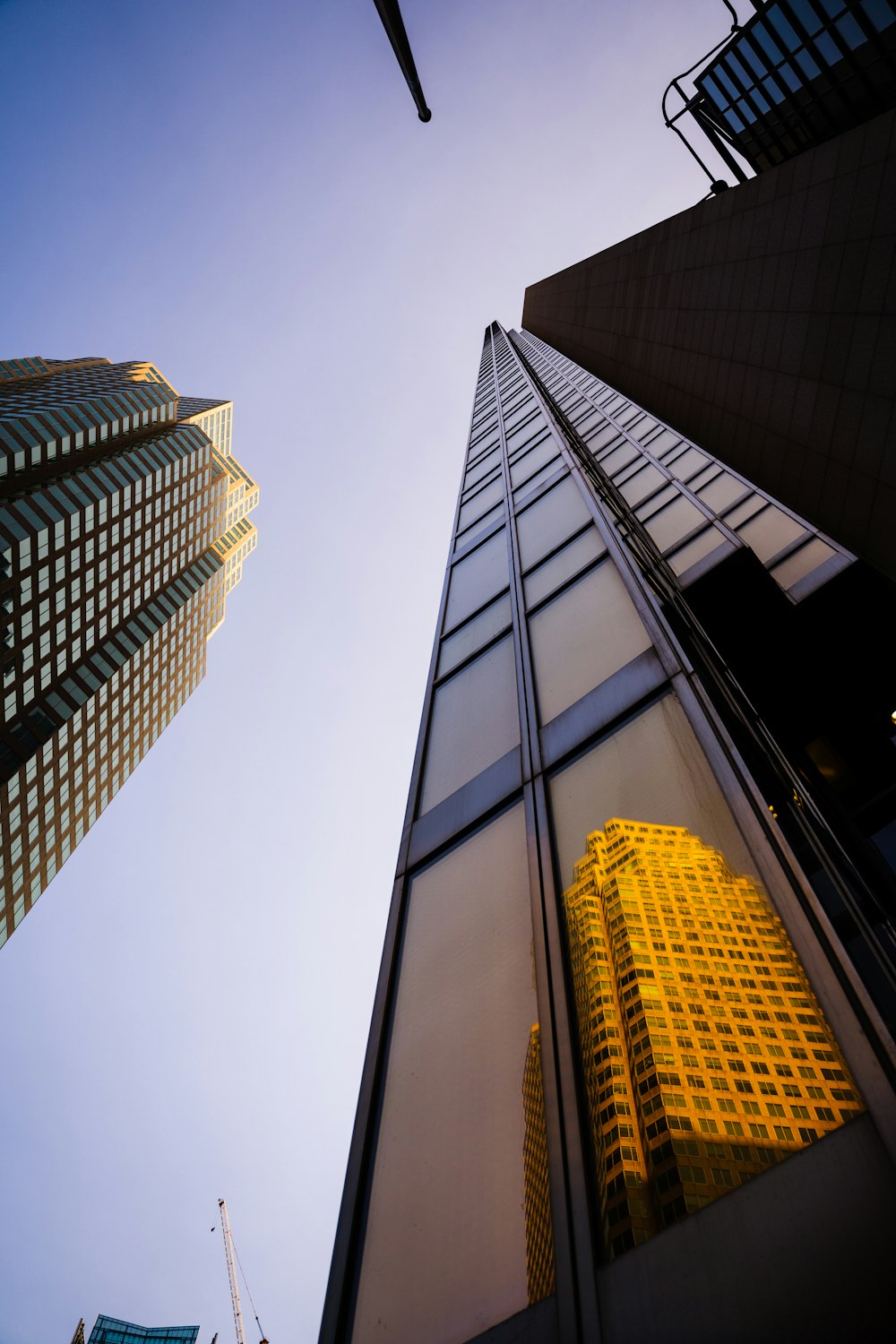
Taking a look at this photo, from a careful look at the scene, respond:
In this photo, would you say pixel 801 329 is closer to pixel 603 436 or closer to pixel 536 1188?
pixel 603 436

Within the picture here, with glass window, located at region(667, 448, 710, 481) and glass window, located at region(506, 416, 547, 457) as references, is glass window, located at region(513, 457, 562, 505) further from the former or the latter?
glass window, located at region(506, 416, 547, 457)

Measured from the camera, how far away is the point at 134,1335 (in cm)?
9400

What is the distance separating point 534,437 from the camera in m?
18.4

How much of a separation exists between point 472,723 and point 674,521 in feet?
19.5

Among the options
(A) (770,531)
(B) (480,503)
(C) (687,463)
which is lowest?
(A) (770,531)

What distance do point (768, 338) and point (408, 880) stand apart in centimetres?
1207

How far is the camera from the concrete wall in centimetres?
931

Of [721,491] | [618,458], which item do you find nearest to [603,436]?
[618,458]

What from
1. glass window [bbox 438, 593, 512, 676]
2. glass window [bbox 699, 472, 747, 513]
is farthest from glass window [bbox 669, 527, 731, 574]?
glass window [bbox 438, 593, 512, 676]

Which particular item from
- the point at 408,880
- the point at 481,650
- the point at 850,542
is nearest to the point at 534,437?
the point at 850,542

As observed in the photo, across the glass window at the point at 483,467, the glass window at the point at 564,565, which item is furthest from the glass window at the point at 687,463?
the glass window at the point at 483,467

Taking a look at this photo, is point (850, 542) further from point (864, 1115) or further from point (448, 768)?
point (864, 1115)

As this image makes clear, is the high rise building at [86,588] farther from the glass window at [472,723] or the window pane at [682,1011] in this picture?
the window pane at [682,1011]

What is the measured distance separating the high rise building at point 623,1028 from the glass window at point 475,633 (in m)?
1.18
